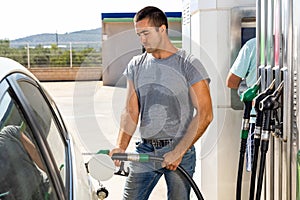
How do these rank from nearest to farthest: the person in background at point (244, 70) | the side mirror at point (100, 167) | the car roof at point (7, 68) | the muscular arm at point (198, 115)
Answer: the car roof at point (7, 68)
the side mirror at point (100, 167)
the muscular arm at point (198, 115)
the person in background at point (244, 70)

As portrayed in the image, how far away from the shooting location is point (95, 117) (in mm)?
8578

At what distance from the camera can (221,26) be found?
14.7 ft

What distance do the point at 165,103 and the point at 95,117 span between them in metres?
5.01

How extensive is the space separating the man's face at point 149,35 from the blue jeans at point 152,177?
0.63 meters

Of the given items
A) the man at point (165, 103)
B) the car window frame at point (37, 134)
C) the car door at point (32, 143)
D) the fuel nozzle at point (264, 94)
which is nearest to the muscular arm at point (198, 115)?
the man at point (165, 103)

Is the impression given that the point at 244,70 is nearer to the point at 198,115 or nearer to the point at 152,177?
the point at 198,115

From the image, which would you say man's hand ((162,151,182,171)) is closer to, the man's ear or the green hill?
the man's ear

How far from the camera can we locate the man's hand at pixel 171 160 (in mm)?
3418

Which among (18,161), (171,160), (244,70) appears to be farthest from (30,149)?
(244,70)

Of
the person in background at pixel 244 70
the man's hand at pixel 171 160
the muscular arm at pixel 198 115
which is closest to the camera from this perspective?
the man's hand at pixel 171 160

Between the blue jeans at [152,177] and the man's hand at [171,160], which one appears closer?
the man's hand at [171,160]

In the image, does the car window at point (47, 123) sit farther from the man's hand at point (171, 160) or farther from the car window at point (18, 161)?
the man's hand at point (171, 160)

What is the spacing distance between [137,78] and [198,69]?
1.33ft

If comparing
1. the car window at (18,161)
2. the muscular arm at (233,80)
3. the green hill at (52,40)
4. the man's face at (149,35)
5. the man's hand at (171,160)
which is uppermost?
the green hill at (52,40)
